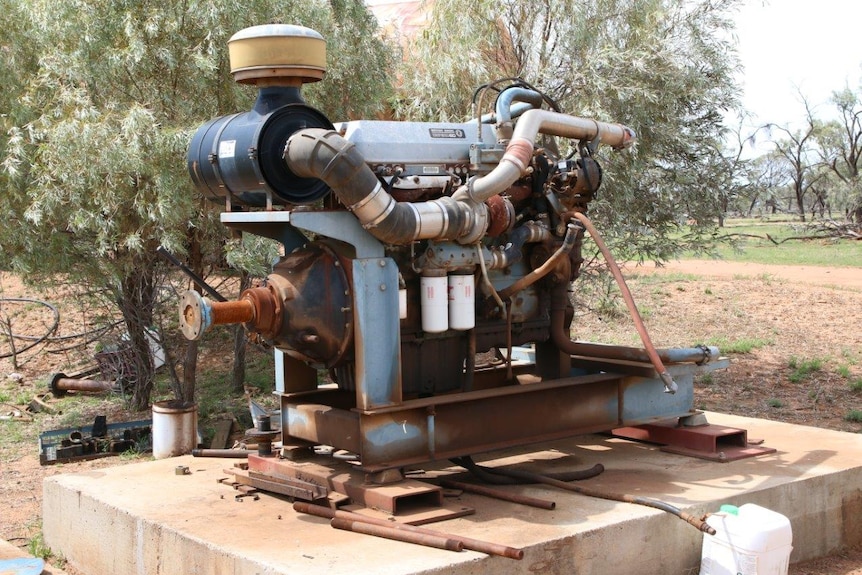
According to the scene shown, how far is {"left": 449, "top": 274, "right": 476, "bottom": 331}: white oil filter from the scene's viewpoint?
17.8ft

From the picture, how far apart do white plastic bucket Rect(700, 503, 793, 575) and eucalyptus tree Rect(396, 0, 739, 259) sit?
5.62m

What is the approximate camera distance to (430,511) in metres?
4.95

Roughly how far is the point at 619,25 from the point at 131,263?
5.58 metres

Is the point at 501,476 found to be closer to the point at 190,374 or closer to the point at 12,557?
the point at 12,557

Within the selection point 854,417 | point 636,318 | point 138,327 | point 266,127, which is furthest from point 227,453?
point 854,417

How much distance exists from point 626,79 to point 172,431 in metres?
5.53

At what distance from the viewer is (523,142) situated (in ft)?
17.4

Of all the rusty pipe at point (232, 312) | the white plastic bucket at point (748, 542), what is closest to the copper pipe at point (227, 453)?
the rusty pipe at point (232, 312)

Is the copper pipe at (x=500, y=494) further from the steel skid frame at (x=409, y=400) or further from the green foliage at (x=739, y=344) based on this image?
the green foliage at (x=739, y=344)

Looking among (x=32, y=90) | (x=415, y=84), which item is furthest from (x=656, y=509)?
(x=415, y=84)

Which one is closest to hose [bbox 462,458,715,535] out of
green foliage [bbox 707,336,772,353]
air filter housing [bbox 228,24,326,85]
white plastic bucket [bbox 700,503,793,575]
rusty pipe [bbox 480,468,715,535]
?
rusty pipe [bbox 480,468,715,535]

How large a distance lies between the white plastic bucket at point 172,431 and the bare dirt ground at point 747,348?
2.63 feet

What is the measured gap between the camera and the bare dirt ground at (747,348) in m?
8.01

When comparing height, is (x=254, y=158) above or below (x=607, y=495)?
above
